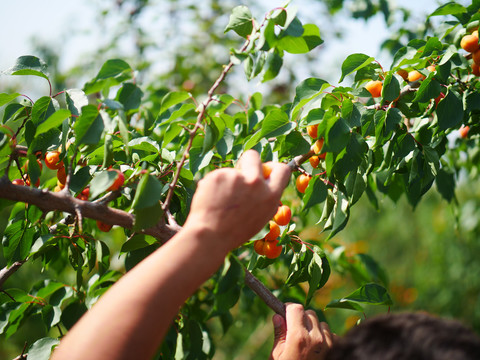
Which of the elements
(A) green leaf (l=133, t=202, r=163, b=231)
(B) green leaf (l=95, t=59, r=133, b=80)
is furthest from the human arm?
(B) green leaf (l=95, t=59, r=133, b=80)

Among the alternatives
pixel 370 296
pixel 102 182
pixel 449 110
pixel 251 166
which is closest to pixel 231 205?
pixel 251 166

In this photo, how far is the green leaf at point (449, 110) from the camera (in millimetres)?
870

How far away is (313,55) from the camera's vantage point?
409cm

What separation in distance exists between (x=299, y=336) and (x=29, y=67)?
0.72 m

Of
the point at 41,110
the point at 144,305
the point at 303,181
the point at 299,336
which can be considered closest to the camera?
the point at 144,305

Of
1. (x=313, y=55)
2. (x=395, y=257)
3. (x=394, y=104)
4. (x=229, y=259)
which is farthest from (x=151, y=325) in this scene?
(x=395, y=257)

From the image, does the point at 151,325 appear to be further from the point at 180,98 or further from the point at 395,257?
the point at 395,257

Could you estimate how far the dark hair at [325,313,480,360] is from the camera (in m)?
0.58

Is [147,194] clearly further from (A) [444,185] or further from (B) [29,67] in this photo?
(A) [444,185]

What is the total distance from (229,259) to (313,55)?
12.2 ft

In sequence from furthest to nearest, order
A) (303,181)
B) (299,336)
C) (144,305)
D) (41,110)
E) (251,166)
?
(303,181) < (41,110) < (299,336) < (251,166) < (144,305)

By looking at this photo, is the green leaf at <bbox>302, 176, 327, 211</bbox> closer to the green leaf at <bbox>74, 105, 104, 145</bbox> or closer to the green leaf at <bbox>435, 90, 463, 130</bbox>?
the green leaf at <bbox>435, 90, 463, 130</bbox>

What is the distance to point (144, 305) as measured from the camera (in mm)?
529

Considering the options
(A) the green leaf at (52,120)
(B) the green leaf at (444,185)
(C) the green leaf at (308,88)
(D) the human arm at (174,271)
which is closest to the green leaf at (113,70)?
(A) the green leaf at (52,120)
